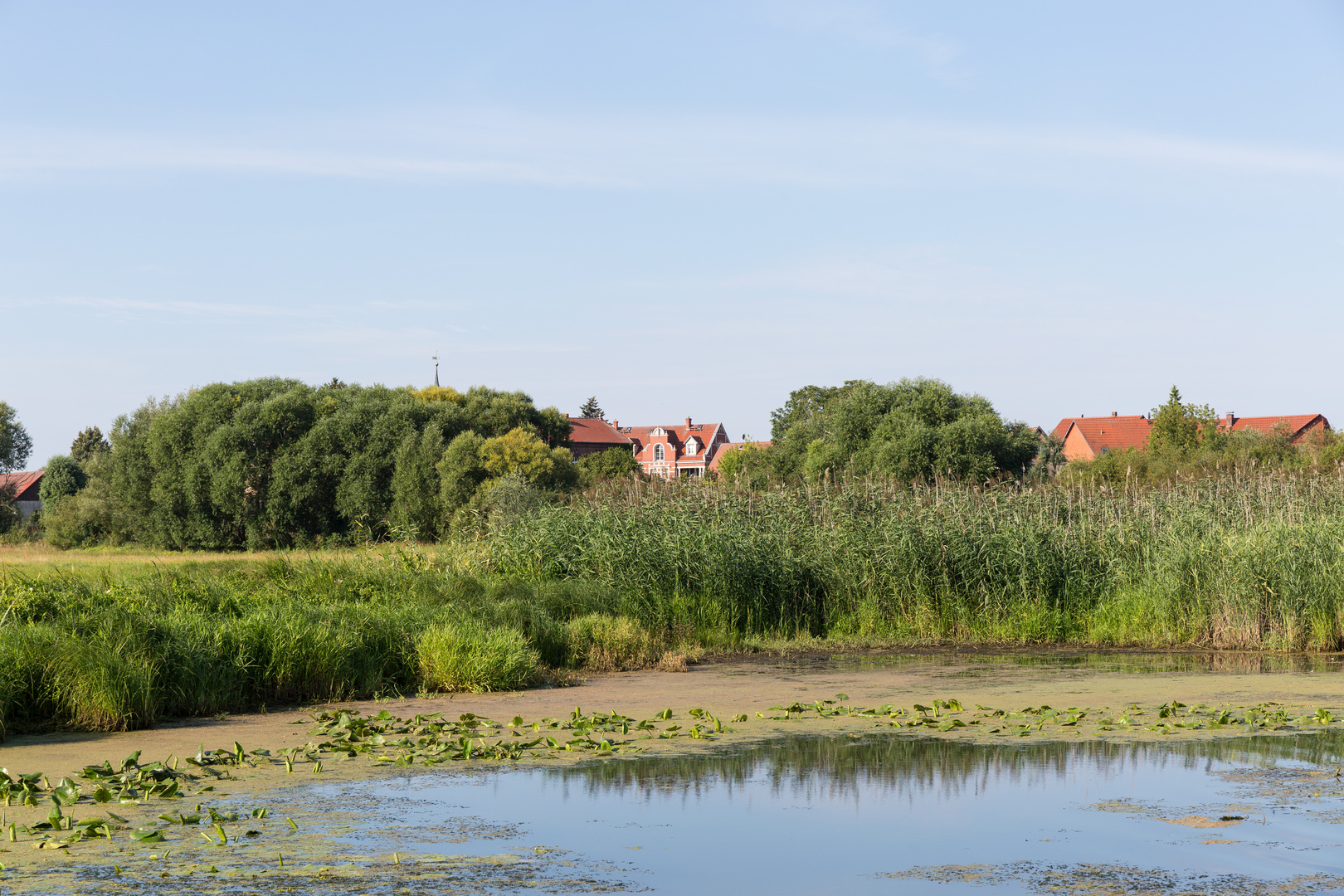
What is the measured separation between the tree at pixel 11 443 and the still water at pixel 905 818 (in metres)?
104

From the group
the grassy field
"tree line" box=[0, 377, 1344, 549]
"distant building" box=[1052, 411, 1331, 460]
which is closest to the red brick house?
"distant building" box=[1052, 411, 1331, 460]

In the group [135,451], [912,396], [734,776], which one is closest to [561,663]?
[734,776]

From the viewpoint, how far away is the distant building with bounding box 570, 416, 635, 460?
102000 millimetres

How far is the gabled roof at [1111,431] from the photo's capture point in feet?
312

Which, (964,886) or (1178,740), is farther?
(1178,740)

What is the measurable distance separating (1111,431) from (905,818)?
9630 cm

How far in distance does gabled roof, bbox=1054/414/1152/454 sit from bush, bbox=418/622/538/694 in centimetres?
8677

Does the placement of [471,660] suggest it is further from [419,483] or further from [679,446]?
[679,446]

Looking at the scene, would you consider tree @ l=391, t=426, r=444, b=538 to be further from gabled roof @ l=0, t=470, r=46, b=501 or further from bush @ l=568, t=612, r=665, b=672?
→ gabled roof @ l=0, t=470, r=46, b=501

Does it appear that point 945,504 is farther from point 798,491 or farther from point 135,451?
point 135,451

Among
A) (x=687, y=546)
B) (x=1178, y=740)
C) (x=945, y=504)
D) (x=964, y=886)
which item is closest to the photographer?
(x=964, y=886)

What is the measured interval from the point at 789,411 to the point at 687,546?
7362 cm

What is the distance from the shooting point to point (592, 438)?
10375 centimetres

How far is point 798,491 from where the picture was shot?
18844mm
